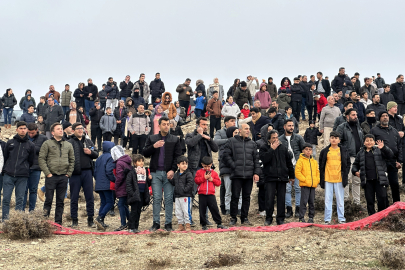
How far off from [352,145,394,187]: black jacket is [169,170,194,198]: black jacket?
362 centimetres

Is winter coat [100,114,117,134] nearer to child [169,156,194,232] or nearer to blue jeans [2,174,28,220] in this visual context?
blue jeans [2,174,28,220]

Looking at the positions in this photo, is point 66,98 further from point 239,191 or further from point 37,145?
point 239,191

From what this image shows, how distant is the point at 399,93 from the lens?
1792 centimetres

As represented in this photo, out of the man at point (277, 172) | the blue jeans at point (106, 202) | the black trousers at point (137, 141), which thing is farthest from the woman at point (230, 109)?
the blue jeans at point (106, 202)

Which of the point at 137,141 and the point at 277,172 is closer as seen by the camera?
the point at 277,172

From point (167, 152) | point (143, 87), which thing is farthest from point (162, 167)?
point (143, 87)

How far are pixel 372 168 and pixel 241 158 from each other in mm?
2795

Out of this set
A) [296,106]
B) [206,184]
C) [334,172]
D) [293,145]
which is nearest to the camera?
[206,184]

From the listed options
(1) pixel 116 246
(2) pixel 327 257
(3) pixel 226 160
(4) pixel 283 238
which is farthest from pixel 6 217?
(2) pixel 327 257

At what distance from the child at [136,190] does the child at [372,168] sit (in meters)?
4.54

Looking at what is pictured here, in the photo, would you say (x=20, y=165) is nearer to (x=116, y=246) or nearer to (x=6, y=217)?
(x=6, y=217)

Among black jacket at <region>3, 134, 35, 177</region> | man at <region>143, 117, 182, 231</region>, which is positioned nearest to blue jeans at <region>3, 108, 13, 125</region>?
black jacket at <region>3, 134, 35, 177</region>

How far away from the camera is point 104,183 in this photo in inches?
404

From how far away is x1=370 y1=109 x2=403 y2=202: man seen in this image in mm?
10242
